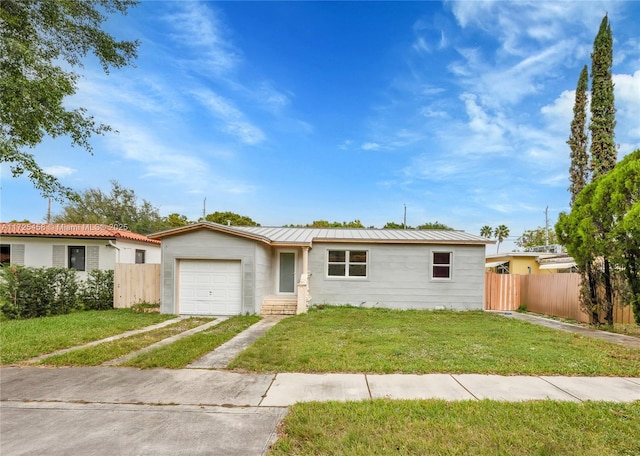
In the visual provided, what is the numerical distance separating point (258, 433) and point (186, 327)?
6461 mm

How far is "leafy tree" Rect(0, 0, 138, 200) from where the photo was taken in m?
6.31

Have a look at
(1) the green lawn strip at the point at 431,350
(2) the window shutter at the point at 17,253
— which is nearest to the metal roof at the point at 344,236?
(1) the green lawn strip at the point at 431,350

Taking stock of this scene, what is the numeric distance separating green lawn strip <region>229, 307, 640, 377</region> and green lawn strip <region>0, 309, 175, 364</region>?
3915 mm

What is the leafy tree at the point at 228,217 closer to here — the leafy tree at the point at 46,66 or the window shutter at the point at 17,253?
the window shutter at the point at 17,253

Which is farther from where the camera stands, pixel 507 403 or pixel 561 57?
pixel 561 57

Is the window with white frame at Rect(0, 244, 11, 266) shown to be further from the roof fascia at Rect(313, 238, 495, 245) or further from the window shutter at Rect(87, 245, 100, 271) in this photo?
the roof fascia at Rect(313, 238, 495, 245)

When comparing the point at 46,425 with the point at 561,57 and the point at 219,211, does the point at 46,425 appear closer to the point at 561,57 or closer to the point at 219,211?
the point at 561,57

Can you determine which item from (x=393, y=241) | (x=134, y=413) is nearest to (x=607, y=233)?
(x=393, y=241)

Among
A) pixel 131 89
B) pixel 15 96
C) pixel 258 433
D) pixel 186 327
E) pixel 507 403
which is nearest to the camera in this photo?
pixel 258 433

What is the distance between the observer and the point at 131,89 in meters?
10.6

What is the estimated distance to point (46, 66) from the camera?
666 centimetres

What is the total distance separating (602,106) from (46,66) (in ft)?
79.8

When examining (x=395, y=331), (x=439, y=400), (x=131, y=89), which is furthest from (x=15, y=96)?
(x=395, y=331)

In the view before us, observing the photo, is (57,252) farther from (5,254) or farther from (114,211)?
(114,211)
